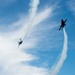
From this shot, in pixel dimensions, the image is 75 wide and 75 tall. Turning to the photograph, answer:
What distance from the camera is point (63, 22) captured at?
57281 millimetres

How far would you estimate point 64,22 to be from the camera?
56.9 meters

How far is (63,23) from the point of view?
57.2 m

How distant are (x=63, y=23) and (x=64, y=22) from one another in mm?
892

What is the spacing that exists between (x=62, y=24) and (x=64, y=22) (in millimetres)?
1830

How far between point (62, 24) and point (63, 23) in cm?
96

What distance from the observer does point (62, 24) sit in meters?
57.1

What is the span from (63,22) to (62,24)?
1.55 m

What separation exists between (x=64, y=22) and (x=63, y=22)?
0.66 m
